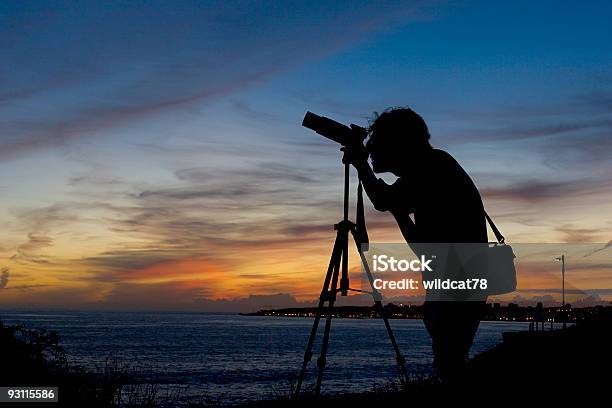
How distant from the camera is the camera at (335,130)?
483cm

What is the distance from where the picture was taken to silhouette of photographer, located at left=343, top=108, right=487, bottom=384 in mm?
3863

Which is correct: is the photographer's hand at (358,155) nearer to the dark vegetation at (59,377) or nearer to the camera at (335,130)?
the camera at (335,130)

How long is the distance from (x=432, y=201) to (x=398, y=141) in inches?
18.1

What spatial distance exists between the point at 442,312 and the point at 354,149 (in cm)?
134

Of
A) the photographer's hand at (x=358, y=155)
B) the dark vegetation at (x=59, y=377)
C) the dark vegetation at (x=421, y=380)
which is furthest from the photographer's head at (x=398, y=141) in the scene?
the dark vegetation at (x=59, y=377)

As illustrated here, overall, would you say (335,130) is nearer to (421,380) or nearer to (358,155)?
(358,155)

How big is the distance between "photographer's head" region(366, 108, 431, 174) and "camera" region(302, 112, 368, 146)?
0.65m

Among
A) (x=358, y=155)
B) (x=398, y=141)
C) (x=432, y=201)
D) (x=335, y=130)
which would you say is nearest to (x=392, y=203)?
(x=432, y=201)

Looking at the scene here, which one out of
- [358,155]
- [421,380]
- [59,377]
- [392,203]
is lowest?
[421,380]

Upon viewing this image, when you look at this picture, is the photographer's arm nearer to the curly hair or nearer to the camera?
the curly hair

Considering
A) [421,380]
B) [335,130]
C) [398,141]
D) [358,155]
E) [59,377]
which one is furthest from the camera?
[421,380]

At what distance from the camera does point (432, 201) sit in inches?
152

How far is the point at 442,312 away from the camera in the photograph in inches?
158

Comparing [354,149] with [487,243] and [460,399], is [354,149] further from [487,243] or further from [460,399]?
[460,399]
